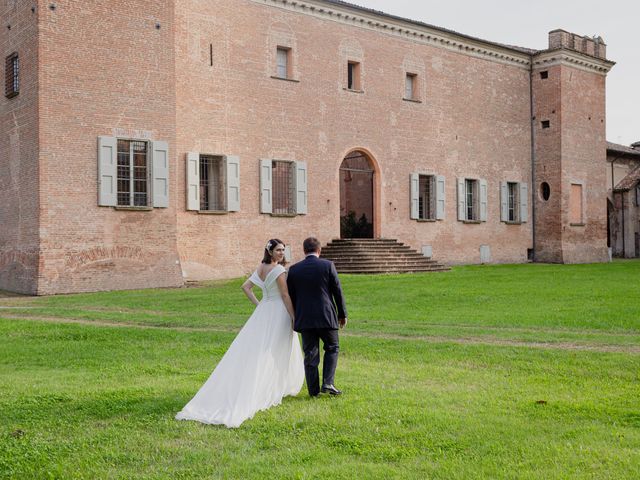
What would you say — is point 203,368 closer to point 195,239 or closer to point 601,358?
point 601,358

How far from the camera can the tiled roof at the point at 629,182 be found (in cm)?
4378

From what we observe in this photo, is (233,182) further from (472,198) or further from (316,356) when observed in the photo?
(316,356)

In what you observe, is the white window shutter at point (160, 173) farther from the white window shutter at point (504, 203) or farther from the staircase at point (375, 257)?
the white window shutter at point (504, 203)

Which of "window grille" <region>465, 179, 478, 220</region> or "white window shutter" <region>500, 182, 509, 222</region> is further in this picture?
"white window shutter" <region>500, 182, 509, 222</region>

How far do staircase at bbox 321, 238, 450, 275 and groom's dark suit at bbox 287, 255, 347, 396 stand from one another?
1754 centimetres

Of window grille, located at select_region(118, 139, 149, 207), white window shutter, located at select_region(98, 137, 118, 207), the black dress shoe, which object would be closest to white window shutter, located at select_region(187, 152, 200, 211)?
window grille, located at select_region(118, 139, 149, 207)

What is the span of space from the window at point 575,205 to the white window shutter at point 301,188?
1471 cm

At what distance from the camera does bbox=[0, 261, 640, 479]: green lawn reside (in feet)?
17.7

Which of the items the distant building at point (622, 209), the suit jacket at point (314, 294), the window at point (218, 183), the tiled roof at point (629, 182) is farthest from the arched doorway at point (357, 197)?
the suit jacket at point (314, 294)

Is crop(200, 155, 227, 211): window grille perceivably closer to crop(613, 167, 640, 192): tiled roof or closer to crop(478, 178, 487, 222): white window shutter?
crop(478, 178, 487, 222): white window shutter

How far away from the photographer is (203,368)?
9.21 meters

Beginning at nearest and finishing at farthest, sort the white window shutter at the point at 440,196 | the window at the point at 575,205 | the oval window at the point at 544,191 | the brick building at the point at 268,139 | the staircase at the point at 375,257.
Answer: the brick building at the point at 268,139 < the staircase at the point at 375,257 < the white window shutter at the point at 440,196 < the oval window at the point at 544,191 < the window at the point at 575,205

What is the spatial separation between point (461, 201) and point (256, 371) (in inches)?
1003

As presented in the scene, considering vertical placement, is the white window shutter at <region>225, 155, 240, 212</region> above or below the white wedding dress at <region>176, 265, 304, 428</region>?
above
